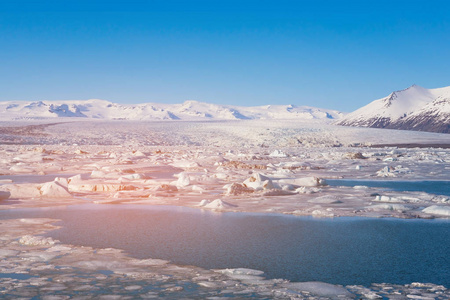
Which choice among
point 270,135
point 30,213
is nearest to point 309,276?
point 30,213

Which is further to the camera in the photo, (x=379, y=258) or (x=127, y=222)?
(x=127, y=222)

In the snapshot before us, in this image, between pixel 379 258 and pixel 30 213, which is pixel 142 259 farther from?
pixel 30 213

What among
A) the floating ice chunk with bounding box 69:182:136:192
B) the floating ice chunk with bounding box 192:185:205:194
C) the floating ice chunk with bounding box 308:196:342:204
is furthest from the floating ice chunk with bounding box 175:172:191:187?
the floating ice chunk with bounding box 308:196:342:204

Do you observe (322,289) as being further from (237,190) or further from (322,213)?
(237,190)

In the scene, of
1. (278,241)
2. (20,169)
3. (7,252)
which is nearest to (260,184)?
(278,241)

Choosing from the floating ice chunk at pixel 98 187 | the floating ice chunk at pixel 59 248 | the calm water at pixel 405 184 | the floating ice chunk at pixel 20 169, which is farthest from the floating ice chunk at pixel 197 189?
the floating ice chunk at pixel 20 169

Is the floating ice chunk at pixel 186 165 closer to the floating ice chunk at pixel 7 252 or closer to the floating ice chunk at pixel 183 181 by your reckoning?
the floating ice chunk at pixel 183 181

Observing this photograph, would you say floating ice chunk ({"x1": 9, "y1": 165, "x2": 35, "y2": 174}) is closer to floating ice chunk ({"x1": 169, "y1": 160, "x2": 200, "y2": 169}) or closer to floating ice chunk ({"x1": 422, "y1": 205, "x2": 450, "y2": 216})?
floating ice chunk ({"x1": 169, "y1": 160, "x2": 200, "y2": 169})
